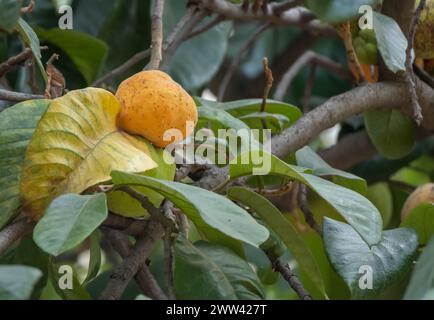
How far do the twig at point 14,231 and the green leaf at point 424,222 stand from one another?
36cm

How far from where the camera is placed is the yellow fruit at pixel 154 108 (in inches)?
29.2

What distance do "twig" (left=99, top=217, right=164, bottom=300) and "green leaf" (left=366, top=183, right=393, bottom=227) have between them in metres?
0.54

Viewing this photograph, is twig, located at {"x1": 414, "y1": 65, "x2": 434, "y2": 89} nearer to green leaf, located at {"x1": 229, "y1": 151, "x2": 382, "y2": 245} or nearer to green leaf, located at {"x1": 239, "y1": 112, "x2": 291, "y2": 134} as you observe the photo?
green leaf, located at {"x1": 239, "y1": 112, "x2": 291, "y2": 134}

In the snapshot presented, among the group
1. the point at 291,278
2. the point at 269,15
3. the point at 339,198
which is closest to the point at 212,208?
the point at 339,198

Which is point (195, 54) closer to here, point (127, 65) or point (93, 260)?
point (127, 65)

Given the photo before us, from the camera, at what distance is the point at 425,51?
41.8 inches

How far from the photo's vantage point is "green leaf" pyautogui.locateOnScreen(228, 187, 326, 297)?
0.78 meters

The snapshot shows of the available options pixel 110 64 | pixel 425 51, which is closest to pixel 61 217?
pixel 425 51

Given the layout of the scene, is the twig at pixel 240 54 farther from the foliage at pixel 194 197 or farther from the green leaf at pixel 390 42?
the green leaf at pixel 390 42

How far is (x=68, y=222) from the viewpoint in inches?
23.9

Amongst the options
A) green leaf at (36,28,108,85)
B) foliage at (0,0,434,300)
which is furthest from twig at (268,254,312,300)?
green leaf at (36,28,108,85)

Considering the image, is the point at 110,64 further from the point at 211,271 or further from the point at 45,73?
the point at 211,271

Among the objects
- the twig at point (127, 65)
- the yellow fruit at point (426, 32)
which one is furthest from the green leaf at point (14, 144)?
the yellow fruit at point (426, 32)
